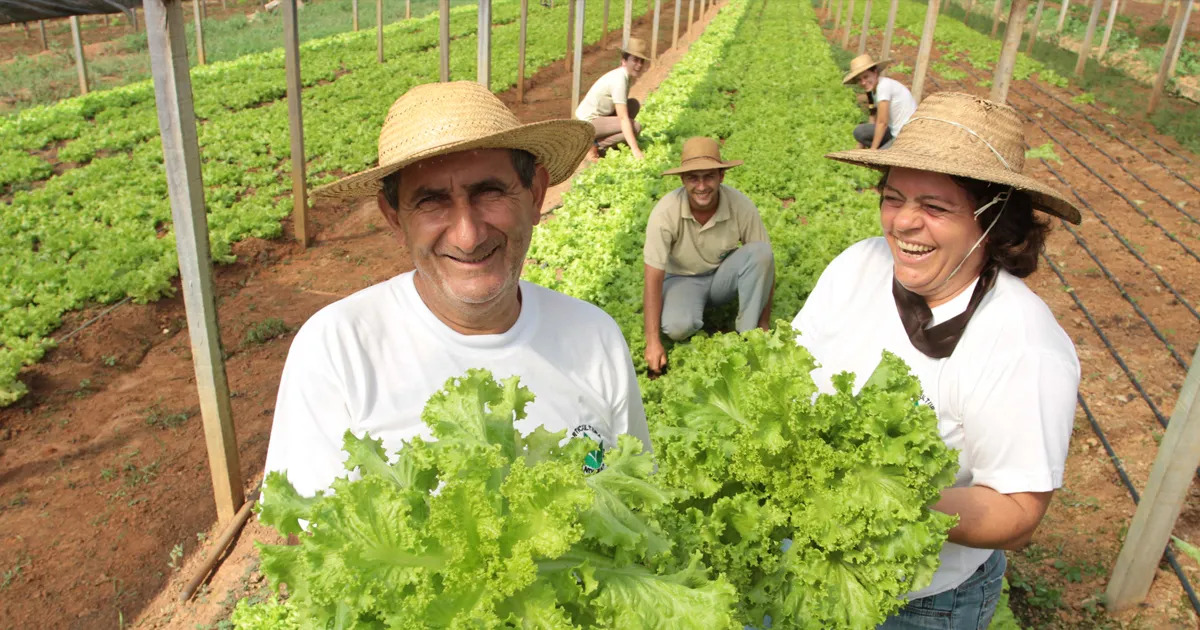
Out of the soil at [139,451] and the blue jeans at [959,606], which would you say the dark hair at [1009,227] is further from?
the soil at [139,451]

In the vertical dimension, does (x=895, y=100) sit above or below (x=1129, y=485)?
above

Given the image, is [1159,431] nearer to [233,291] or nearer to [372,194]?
[372,194]

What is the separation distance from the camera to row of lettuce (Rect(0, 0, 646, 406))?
30.5ft

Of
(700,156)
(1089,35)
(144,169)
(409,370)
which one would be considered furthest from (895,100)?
(1089,35)

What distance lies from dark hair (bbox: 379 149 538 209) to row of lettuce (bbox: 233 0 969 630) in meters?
0.79

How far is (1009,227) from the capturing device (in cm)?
273

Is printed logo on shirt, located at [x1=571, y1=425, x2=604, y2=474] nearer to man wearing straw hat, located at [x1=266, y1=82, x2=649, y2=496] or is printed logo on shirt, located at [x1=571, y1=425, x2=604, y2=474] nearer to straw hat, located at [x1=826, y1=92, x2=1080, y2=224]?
man wearing straw hat, located at [x1=266, y1=82, x2=649, y2=496]

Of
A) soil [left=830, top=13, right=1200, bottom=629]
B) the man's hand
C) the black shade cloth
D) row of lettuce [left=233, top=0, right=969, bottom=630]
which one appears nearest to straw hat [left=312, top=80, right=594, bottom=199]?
row of lettuce [left=233, top=0, right=969, bottom=630]

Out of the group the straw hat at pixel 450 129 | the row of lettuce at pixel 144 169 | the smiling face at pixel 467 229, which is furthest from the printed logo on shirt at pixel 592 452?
the row of lettuce at pixel 144 169

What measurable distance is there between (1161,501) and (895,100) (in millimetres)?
8705

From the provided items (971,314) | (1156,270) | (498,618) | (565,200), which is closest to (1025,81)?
(1156,270)

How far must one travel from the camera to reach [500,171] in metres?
2.49

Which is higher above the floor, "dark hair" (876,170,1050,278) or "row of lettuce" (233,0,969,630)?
"dark hair" (876,170,1050,278)

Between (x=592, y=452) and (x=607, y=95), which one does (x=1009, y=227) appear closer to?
(x=592, y=452)
